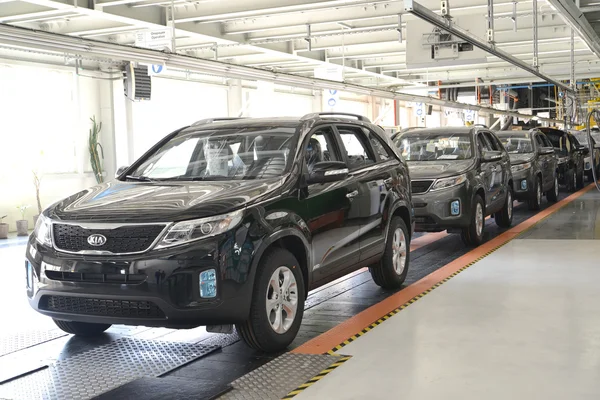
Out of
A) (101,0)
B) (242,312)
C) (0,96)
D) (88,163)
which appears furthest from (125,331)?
(88,163)

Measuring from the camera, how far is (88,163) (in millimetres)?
17812

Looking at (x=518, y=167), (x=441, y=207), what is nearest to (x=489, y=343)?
(x=441, y=207)

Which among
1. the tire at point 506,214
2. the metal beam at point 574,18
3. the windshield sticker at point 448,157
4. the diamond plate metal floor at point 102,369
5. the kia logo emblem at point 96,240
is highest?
the metal beam at point 574,18

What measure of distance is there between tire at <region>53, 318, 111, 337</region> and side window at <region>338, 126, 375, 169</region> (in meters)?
2.42

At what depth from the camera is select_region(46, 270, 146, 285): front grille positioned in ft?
14.6

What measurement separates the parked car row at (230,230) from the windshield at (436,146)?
11.1 feet

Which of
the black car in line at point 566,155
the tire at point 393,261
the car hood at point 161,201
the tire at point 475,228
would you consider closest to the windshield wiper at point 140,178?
the car hood at point 161,201

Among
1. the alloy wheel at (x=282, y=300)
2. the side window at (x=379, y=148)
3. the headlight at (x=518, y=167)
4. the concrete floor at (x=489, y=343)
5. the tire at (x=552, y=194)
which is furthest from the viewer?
the tire at (x=552, y=194)

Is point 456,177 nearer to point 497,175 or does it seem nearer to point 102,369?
point 497,175

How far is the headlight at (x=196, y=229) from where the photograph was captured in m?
4.51

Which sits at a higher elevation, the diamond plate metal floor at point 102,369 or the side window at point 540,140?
the side window at point 540,140

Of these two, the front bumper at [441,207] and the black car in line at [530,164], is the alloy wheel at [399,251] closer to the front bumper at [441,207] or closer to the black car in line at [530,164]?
the front bumper at [441,207]

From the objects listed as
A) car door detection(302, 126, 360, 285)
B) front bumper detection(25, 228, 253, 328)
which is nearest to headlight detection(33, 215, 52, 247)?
front bumper detection(25, 228, 253, 328)

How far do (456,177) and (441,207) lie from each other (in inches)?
19.0
